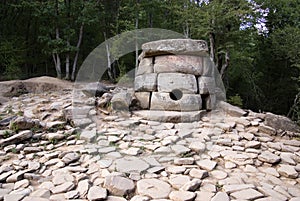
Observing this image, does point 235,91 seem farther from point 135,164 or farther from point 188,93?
point 135,164

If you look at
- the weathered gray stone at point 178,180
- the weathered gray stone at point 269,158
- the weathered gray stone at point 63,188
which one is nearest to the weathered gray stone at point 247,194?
the weathered gray stone at point 178,180

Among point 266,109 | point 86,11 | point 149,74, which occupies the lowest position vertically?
point 266,109

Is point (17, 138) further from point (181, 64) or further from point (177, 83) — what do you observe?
point (181, 64)

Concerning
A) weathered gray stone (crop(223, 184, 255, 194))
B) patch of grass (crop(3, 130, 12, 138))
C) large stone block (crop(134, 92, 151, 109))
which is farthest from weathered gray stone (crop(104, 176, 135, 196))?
large stone block (crop(134, 92, 151, 109))

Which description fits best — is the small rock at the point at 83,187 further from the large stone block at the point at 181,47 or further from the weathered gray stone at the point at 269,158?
the large stone block at the point at 181,47

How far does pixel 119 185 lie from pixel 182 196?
2.35 ft

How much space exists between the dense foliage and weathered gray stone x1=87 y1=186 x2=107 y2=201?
28.5ft

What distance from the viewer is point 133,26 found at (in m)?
12.5

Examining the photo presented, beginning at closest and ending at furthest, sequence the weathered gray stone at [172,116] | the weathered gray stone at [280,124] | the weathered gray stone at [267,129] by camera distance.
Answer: the weathered gray stone at [267,129], the weathered gray stone at [280,124], the weathered gray stone at [172,116]

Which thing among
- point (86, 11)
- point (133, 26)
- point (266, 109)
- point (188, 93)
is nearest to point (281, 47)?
point (266, 109)

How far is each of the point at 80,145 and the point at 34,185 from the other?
1.15 metres

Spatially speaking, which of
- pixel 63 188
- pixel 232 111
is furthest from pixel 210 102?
pixel 63 188

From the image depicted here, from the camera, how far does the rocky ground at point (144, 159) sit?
244 centimetres

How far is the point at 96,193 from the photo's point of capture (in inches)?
93.0
